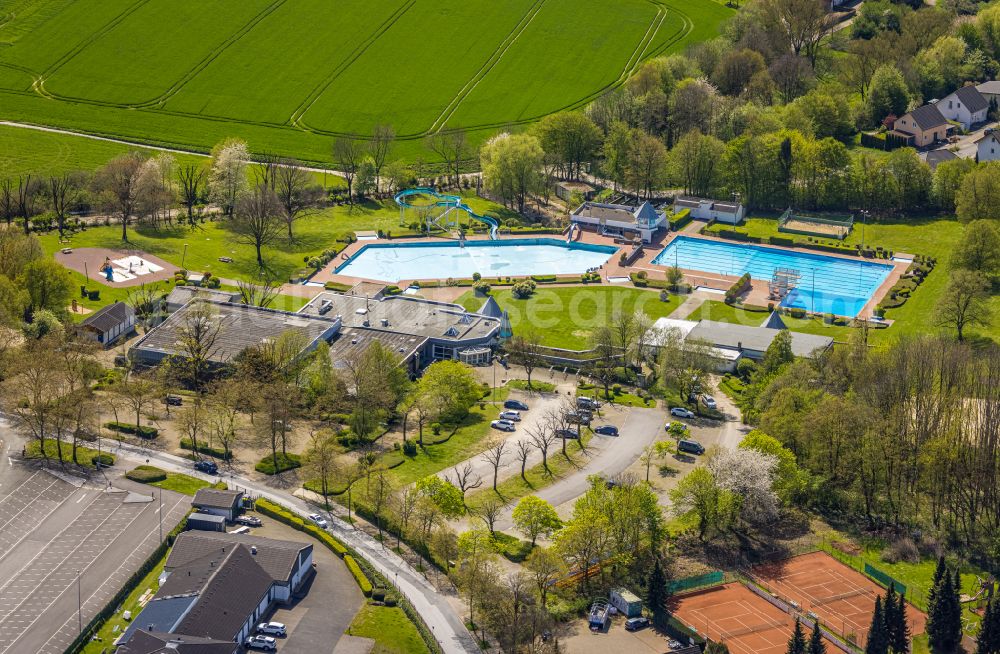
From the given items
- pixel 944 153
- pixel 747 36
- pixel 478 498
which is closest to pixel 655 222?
pixel 944 153

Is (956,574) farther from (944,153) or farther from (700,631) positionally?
(944,153)

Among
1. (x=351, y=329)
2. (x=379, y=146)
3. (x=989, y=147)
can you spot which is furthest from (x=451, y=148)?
(x=989, y=147)

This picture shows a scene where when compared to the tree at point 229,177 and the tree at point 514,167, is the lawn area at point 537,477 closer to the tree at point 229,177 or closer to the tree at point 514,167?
the tree at point 514,167

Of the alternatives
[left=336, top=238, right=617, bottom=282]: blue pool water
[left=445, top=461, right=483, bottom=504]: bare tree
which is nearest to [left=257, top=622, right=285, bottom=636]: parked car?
[left=445, top=461, right=483, bottom=504]: bare tree

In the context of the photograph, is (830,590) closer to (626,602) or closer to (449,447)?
(626,602)

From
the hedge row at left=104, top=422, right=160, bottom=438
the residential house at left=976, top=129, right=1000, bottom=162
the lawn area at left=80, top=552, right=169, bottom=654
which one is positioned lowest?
the lawn area at left=80, top=552, right=169, bottom=654

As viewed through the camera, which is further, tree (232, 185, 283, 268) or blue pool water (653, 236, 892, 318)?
tree (232, 185, 283, 268)

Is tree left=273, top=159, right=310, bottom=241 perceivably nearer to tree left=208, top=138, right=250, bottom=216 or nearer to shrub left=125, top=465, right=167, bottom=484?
tree left=208, top=138, right=250, bottom=216
